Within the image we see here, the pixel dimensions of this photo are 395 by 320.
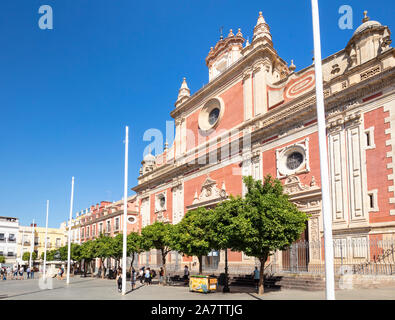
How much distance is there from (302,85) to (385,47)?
17.6ft

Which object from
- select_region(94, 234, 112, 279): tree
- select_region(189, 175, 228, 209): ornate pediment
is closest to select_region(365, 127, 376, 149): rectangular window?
select_region(189, 175, 228, 209): ornate pediment

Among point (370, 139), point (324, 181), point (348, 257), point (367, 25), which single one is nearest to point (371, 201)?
A: point (348, 257)

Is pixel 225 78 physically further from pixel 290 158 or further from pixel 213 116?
pixel 290 158

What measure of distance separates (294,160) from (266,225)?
7.82 metres

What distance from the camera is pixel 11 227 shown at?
68875mm

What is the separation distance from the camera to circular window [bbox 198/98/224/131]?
30500 millimetres

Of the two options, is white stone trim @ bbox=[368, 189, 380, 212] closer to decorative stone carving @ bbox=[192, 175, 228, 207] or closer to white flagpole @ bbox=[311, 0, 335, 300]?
white flagpole @ bbox=[311, 0, 335, 300]

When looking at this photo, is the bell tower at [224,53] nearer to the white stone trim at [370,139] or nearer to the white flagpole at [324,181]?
the white stone trim at [370,139]

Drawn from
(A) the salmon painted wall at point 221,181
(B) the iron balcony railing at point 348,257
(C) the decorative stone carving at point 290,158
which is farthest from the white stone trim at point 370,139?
(A) the salmon painted wall at point 221,181

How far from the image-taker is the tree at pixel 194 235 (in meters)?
20.9

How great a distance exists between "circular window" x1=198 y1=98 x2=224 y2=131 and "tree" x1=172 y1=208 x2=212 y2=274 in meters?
10.4

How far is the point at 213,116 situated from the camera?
31.8 metres

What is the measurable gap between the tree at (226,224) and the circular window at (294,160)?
19.6ft

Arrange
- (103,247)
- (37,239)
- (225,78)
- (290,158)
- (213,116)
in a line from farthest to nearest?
(37,239) < (103,247) < (213,116) < (225,78) < (290,158)
